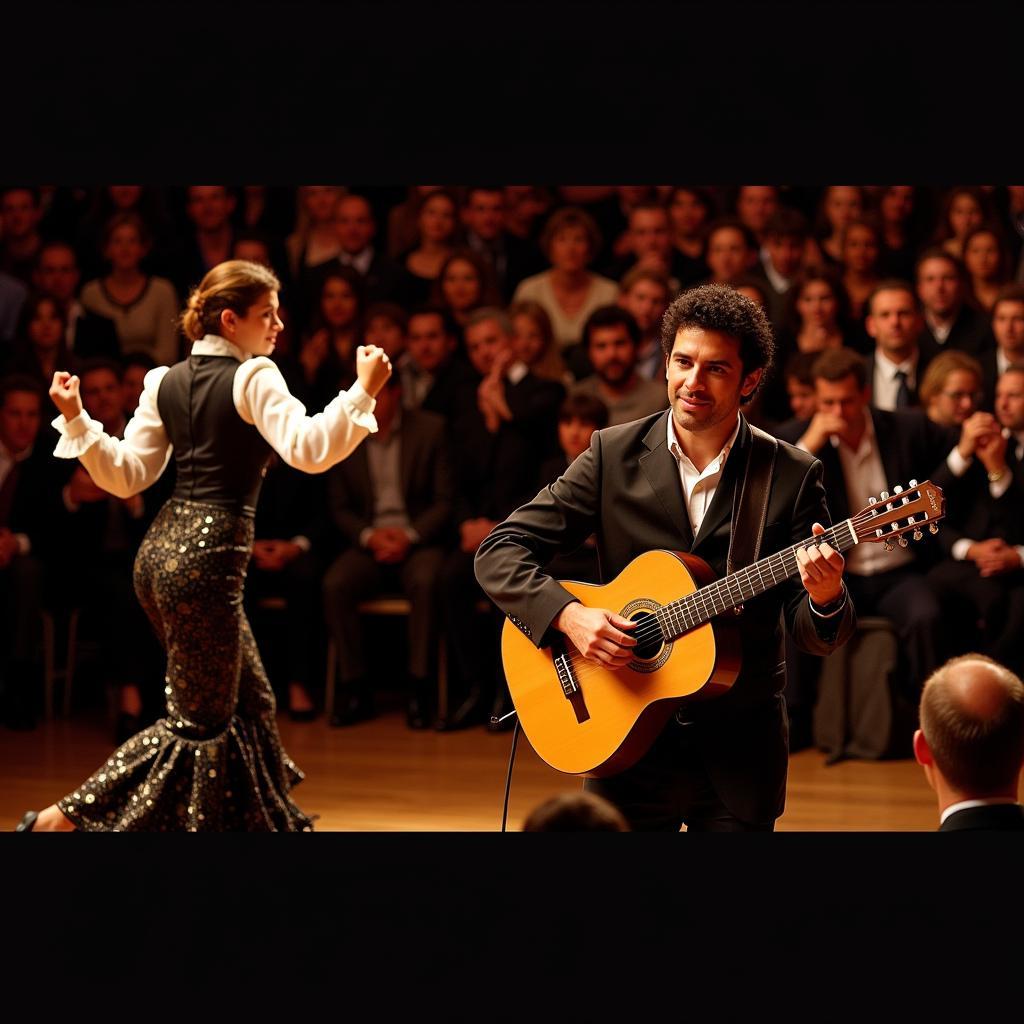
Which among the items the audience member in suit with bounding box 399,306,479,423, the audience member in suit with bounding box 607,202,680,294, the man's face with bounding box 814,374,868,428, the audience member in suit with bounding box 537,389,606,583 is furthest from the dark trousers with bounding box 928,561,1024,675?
the audience member in suit with bounding box 399,306,479,423

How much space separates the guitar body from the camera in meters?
2.84

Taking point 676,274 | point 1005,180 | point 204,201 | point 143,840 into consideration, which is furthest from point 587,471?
point 204,201

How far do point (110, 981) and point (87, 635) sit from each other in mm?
4588

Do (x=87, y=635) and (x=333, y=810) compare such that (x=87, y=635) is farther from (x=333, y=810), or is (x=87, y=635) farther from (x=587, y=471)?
(x=587, y=471)

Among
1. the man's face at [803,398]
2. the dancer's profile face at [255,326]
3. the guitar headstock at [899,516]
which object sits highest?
the man's face at [803,398]

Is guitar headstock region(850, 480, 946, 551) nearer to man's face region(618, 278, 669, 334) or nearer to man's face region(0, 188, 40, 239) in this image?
man's face region(618, 278, 669, 334)

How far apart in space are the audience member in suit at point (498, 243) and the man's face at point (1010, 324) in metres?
2.16

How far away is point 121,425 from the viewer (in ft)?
19.9

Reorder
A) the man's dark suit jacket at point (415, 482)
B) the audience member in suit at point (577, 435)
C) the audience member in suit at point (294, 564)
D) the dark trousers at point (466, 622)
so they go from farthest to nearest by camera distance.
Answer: the man's dark suit jacket at point (415, 482), the audience member in suit at point (294, 564), the dark trousers at point (466, 622), the audience member in suit at point (577, 435)

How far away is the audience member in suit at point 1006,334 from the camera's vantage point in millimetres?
5832

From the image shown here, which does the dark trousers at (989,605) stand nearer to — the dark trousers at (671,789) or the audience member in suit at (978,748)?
the dark trousers at (671,789)

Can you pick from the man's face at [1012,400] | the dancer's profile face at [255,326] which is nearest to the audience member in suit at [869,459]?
the man's face at [1012,400]

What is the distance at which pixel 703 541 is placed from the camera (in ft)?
9.59

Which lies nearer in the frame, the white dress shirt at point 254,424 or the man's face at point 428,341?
the white dress shirt at point 254,424
